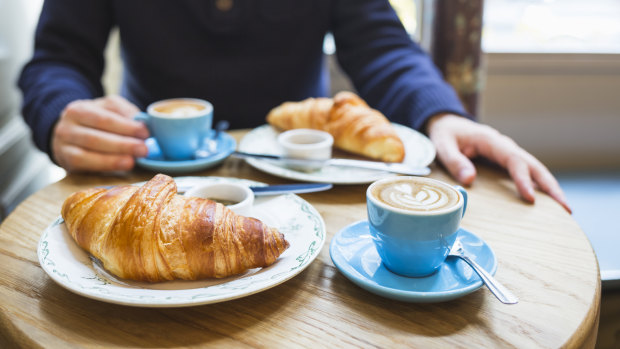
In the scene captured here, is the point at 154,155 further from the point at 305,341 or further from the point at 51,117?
the point at 305,341

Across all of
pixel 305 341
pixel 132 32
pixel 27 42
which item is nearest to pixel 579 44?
pixel 132 32

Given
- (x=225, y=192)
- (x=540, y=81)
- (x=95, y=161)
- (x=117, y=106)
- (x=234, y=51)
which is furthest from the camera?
(x=540, y=81)

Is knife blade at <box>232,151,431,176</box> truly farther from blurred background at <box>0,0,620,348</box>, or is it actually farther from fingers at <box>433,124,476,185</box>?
blurred background at <box>0,0,620,348</box>

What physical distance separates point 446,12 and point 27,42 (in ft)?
6.64

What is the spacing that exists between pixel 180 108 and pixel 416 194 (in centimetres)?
68

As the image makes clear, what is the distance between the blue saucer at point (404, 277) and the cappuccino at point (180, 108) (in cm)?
52

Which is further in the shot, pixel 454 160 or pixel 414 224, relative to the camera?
pixel 454 160

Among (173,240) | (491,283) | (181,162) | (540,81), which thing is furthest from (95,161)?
(540,81)

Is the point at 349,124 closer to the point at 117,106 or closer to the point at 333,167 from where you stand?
Answer: the point at 333,167

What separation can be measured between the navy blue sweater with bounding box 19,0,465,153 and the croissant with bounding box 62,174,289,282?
0.75 metres

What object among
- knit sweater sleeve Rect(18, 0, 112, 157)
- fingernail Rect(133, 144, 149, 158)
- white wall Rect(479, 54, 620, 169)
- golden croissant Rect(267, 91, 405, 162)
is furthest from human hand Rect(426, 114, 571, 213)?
white wall Rect(479, 54, 620, 169)

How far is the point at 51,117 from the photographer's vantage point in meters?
1.14

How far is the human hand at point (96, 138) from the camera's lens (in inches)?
39.9

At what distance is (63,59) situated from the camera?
138 centimetres
